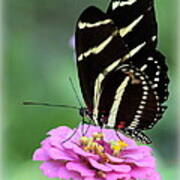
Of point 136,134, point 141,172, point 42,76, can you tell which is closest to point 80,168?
point 141,172

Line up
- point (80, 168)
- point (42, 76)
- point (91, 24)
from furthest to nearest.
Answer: point (42, 76) < point (91, 24) < point (80, 168)

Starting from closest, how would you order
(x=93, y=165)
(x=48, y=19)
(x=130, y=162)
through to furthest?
(x=93, y=165), (x=130, y=162), (x=48, y=19)

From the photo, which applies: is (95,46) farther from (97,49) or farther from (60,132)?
(60,132)

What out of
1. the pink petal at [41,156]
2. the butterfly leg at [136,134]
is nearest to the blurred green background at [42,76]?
the butterfly leg at [136,134]

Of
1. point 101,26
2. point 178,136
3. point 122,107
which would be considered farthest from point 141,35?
point 178,136

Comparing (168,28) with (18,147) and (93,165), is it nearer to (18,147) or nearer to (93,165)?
(18,147)

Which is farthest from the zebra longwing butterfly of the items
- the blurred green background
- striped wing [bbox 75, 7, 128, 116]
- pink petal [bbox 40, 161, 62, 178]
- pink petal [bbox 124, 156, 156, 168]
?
the blurred green background
